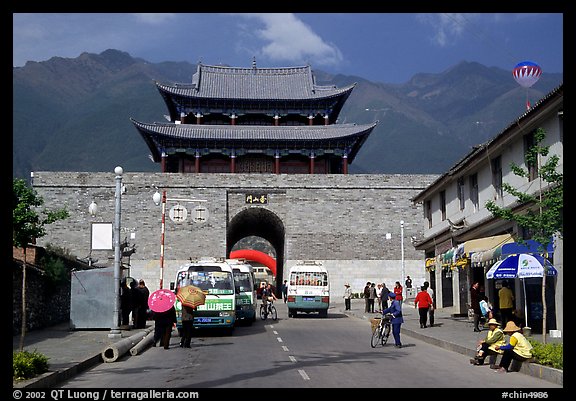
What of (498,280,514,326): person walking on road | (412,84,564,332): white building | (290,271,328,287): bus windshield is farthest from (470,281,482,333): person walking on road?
(290,271,328,287): bus windshield

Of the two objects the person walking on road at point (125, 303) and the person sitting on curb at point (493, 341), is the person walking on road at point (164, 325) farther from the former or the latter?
the person sitting on curb at point (493, 341)

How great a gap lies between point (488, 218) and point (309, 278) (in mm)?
11204

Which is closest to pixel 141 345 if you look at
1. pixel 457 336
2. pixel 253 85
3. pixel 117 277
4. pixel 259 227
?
pixel 117 277

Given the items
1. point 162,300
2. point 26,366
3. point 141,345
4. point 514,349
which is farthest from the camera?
point 162,300

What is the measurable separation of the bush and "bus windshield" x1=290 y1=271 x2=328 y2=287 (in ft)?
72.6

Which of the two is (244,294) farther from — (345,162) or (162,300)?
(345,162)

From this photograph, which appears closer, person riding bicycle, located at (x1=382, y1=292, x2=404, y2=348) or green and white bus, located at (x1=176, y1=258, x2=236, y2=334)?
person riding bicycle, located at (x1=382, y1=292, x2=404, y2=348)

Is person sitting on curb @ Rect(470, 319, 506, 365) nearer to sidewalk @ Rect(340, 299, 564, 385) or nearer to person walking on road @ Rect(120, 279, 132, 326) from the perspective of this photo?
sidewalk @ Rect(340, 299, 564, 385)

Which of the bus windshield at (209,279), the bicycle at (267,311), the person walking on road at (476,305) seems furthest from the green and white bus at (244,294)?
the person walking on road at (476,305)

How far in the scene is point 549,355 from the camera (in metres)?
12.7

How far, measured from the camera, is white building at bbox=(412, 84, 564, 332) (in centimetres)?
2014

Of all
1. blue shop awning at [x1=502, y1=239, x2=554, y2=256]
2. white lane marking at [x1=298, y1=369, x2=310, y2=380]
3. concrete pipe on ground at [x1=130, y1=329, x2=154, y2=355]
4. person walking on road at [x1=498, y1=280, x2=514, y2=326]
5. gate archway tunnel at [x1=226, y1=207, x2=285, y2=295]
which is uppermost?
gate archway tunnel at [x1=226, y1=207, x2=285, y2=295]
